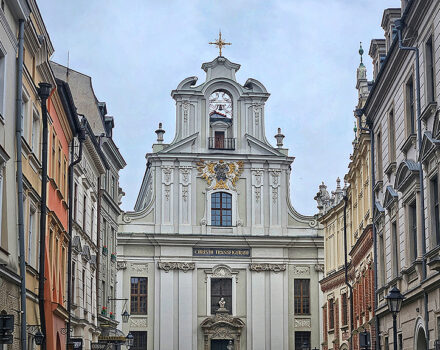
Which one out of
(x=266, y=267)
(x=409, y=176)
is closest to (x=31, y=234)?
(x=409, y=176)

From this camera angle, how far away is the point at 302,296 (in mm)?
59719

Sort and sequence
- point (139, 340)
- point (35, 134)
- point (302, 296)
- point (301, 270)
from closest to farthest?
point (35, 134) < point (139, 340) < point (302, 296) < point (301, 270)

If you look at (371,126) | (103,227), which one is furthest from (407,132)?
(103,227)

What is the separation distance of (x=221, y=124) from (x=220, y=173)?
3.22 m

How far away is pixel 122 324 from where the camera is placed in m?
57.5

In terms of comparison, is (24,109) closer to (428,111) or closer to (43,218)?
(43,218)

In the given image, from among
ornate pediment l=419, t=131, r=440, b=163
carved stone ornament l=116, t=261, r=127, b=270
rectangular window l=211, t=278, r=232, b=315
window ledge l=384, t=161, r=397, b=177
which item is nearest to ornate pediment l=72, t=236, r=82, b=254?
window ledge l=384, t=161, r=397, b=177

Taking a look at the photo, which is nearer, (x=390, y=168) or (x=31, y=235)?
(x=31, y=235)

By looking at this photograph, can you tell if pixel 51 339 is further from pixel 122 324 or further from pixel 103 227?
pixel 122 324

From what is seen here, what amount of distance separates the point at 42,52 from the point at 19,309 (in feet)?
20.9

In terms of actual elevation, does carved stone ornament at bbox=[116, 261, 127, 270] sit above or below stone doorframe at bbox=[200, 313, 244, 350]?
above

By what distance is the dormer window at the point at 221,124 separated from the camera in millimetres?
60750

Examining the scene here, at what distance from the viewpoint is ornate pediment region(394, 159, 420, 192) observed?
2161 cm

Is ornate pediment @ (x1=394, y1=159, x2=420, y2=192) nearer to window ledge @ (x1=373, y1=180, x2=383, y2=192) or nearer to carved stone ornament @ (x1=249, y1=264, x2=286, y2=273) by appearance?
window ledge @ (x1=373, y1=180, x2=383, y2=192)
